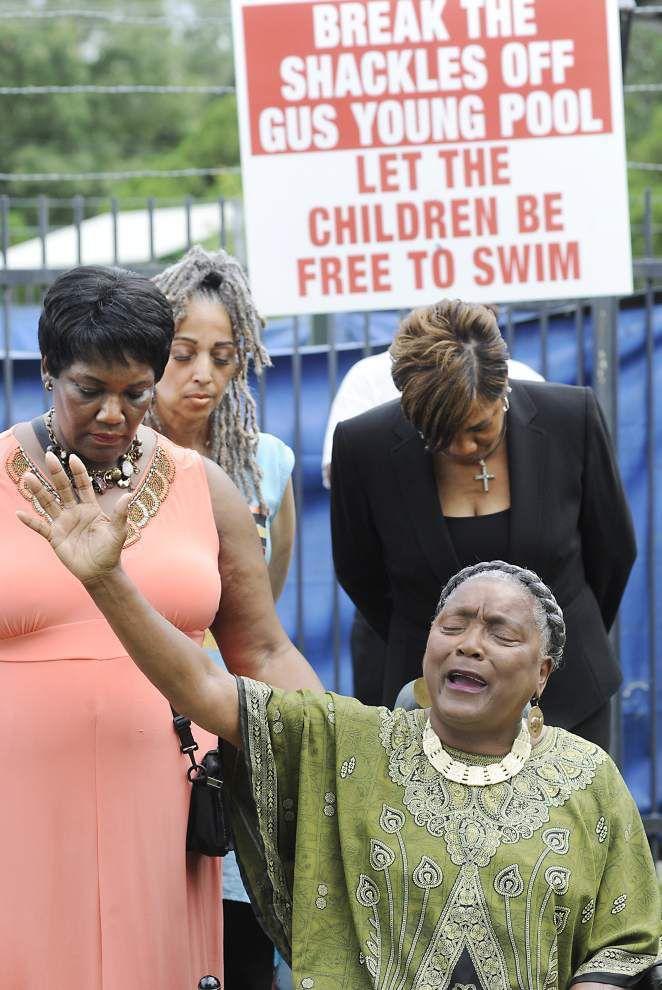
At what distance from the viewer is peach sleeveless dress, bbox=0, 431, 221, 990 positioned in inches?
116

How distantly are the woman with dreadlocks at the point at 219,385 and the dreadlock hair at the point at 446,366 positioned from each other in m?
0.60

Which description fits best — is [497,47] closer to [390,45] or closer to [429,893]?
[390,45]

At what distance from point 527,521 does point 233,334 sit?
37.8 inches

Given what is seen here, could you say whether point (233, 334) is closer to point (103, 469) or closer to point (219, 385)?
point (219, 385)

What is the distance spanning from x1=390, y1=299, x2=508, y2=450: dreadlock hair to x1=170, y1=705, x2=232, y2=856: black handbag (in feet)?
3.45

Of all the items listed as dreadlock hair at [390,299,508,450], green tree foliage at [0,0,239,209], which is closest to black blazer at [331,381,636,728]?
dreadlock hair at [390,299,508,450]

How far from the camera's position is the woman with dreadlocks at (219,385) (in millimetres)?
4195

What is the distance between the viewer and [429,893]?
2.94 m

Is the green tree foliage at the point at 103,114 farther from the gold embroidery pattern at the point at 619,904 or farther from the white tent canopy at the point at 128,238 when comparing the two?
the gold embroidery pattern at the point at 619,904

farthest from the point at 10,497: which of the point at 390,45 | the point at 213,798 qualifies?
the point at 390,45

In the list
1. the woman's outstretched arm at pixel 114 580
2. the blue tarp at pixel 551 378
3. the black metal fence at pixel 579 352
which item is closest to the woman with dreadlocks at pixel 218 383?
the woman's outstretched arm at pixel 114 580

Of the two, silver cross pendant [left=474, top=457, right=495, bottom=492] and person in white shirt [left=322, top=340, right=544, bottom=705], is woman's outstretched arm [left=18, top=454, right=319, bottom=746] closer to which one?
silver cross pendant [left=474, top=457, right=495, bottom=492]

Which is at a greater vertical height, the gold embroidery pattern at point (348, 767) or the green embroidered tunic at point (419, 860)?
the gold embroidery pattern at point (348, 767)

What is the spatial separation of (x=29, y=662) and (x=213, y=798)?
435mm
